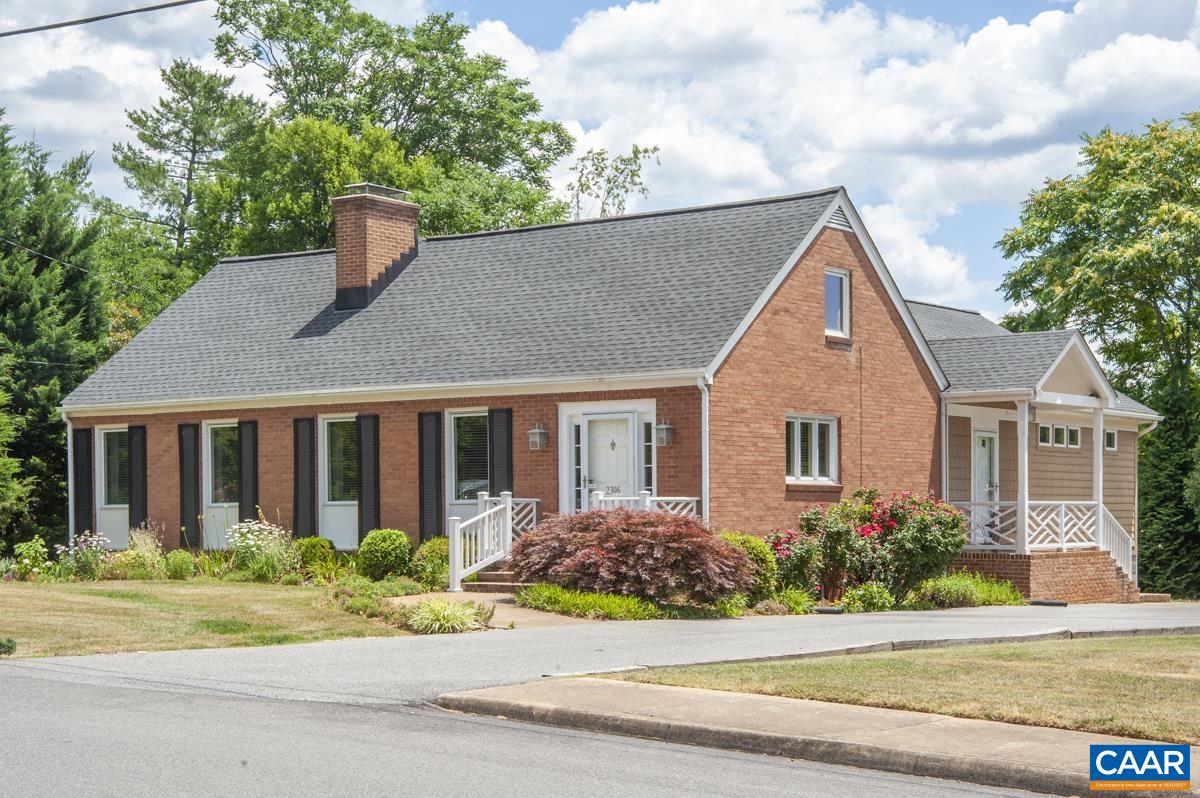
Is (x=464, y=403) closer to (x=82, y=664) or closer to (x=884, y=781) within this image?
(x=82, y=664)

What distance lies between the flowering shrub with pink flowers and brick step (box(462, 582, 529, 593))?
13.7 ft

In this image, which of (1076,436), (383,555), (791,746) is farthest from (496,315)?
(791,746)

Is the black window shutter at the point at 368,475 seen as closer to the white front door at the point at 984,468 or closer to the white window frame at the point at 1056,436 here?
the white front door at the point at 984,468

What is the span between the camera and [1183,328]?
39.5 m

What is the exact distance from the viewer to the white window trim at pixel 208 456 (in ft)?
92.0

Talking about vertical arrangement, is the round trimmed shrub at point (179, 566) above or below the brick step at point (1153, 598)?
above

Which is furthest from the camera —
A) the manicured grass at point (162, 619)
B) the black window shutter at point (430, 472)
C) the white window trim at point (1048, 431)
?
the white window trim at point (1048, 431)

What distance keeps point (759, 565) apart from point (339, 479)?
8875mm

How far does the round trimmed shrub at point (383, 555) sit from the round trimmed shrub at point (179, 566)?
331cm

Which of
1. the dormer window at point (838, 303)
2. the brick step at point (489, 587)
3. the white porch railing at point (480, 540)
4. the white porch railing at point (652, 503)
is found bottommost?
the brick step at point (489, 587)

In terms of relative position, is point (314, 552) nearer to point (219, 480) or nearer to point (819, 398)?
point (219, 480)

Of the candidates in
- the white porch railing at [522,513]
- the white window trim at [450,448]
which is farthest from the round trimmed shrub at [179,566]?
the white porch railing at [522,513]

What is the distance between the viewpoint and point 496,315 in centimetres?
2669

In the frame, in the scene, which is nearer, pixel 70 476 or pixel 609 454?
pixel 609 454
